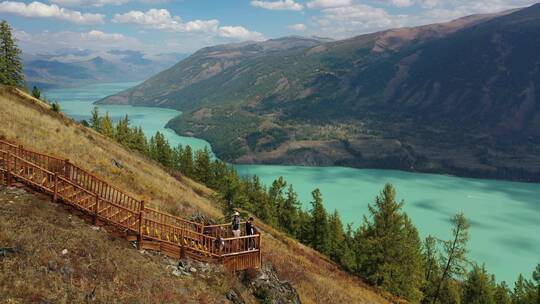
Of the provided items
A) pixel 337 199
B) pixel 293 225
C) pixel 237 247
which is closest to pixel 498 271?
pixel 293 225

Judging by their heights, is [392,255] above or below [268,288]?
below

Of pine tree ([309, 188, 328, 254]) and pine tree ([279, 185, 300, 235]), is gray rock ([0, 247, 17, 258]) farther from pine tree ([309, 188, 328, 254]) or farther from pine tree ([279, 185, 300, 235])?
pine tree ([279, 185, 300, 235])

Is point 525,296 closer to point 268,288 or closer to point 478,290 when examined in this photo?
point 478,290

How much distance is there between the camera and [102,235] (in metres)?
19.4

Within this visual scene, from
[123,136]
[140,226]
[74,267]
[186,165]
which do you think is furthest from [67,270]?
[123,136]

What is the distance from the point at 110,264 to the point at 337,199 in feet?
607

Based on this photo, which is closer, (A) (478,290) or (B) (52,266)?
(B) (52,266)

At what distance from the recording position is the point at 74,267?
16.1 m

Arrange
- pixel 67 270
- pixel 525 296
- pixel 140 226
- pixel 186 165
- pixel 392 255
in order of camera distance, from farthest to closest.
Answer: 1. pixel 186 165
2. pixel 525 296
3. pixel 392 255
4. pixel 140 226
5. pixel 67 270

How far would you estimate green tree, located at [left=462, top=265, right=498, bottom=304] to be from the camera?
5950 cm

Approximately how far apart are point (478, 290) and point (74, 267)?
204 ft

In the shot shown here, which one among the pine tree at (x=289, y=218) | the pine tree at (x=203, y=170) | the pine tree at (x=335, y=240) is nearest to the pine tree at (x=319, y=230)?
the pine tree at (x=335, y=240)

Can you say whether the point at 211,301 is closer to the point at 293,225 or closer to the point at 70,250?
the point at 70,250

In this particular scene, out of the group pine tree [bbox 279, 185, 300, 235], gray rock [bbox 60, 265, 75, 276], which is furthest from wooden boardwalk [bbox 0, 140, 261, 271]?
pine tree [bbox 279, 185, 300, 235]
